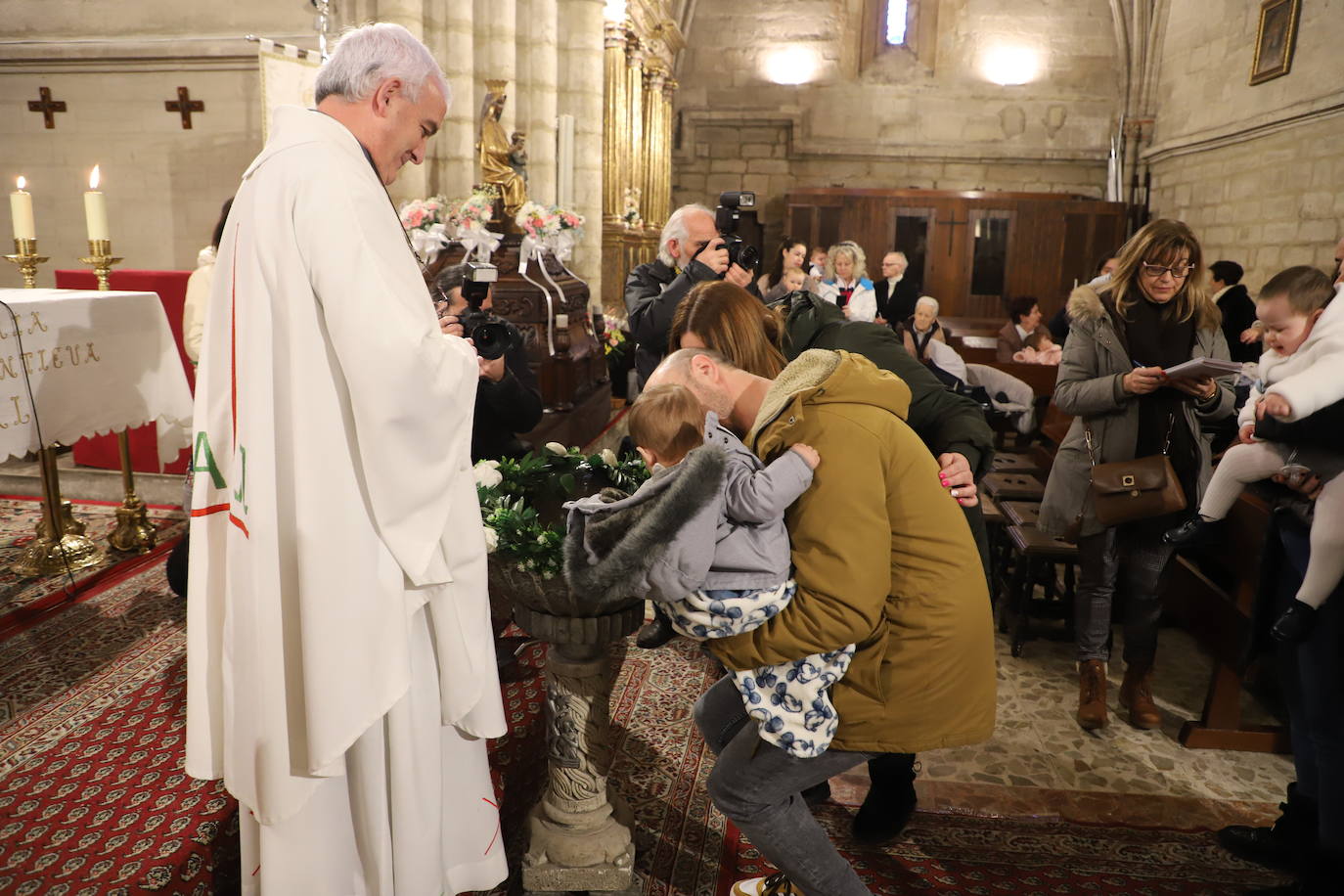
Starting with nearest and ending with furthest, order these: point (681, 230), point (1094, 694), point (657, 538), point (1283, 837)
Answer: point (657, 538)
point (1283, 837)
point (1094, 694)
point (681, 230)

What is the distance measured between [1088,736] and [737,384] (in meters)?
2.19

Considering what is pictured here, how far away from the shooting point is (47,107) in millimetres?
6543

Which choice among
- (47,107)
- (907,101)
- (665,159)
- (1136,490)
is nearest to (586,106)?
(665,159)

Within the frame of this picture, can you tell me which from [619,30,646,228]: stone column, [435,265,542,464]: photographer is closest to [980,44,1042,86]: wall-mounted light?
[619,30,646,228]: stone column

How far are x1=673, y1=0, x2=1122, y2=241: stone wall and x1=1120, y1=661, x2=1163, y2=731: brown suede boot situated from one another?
13626 mm

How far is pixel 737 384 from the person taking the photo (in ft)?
→ 6.65

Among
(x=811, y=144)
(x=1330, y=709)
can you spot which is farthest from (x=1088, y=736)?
(x=811, y=144)

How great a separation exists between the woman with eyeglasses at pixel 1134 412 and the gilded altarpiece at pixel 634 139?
6634mm

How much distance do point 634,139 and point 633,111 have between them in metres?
0.40

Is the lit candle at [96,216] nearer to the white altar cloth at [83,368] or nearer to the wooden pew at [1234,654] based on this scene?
the white altar cloth at [83,368]

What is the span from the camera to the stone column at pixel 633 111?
1103 cm

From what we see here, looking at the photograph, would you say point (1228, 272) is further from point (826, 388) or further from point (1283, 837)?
point (826, 388)

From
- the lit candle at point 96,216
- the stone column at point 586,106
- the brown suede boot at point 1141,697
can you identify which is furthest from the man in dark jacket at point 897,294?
the lit candle at point 96,216

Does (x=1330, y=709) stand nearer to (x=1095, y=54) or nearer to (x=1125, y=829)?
(x=1125, y=829)
